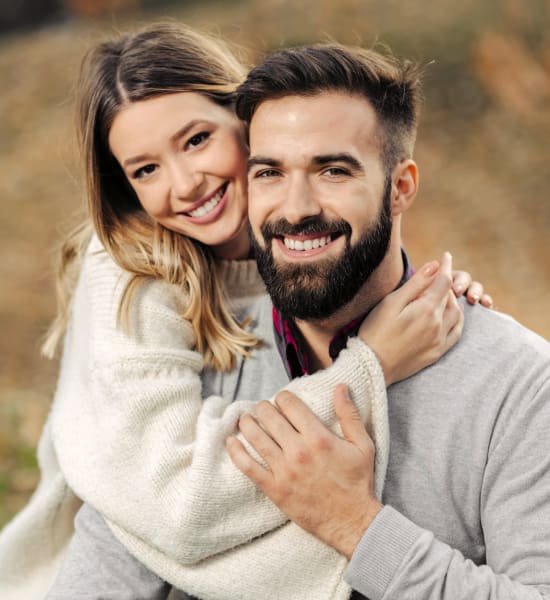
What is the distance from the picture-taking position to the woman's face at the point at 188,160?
7.41 ft

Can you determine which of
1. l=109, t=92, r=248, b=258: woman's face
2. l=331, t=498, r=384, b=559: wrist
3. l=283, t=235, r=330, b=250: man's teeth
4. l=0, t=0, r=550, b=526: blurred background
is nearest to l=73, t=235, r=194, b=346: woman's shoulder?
l=109, t=92, r=248, b=258: woman's face

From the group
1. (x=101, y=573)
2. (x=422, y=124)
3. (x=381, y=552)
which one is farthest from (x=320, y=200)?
(x=422, y=124)

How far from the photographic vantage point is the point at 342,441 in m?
1.84

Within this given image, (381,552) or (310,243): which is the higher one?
(310,243)

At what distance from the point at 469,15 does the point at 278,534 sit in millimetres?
7202

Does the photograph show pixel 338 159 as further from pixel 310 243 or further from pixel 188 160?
pixel 188 160

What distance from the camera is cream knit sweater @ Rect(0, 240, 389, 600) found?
188 cm

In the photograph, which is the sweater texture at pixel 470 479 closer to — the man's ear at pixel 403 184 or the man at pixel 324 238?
the man at pixel 324 238

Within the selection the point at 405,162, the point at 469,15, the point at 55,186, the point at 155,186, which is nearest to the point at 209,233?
the point at 155,186

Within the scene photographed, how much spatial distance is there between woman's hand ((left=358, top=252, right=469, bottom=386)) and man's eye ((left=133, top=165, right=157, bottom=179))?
0.74 meters

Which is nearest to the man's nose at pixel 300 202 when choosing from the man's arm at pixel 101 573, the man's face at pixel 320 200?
the man's face at pixel 320 200

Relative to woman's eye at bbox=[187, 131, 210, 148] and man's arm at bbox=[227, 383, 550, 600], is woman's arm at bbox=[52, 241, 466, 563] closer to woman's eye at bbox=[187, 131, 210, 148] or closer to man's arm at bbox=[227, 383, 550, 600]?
man's arm at bbox=[227, 383, 550, 600]

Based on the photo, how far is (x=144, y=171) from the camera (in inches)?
93.4

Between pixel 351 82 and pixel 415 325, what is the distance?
56 centimetres
